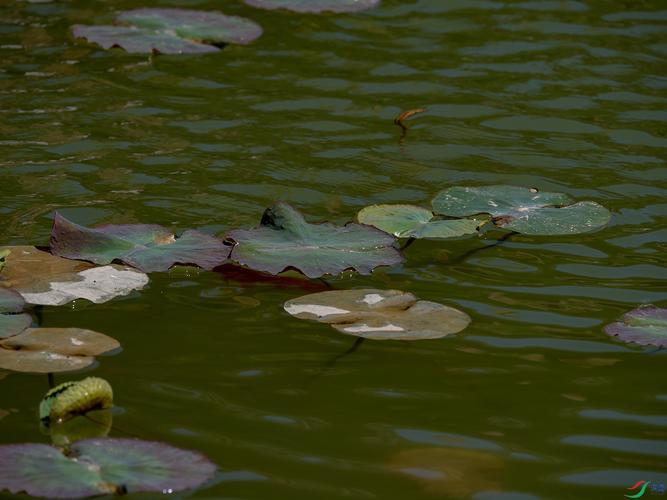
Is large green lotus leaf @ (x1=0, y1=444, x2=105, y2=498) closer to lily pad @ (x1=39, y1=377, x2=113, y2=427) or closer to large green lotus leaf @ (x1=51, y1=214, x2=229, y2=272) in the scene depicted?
lily pad @ (x1=39, y1=377, x2=113, y2=427)

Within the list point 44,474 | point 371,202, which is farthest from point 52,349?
point 371,202

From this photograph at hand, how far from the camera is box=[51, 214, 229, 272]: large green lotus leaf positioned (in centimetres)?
291

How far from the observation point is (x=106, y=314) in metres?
2.80

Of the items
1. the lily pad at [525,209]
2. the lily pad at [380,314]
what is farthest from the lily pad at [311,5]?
the lily pad at [380,314]

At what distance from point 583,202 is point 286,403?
138 centimetres

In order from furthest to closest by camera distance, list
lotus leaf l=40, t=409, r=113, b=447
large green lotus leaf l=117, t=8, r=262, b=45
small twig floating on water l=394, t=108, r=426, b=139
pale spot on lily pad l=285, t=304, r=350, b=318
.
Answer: large green lotus leaf l=117, t=8, r=262, b=45, small twig floating on water l=394, t=108, r=426, b=139, pale spot on lily pad l=285, t=304, r=350, b=318, lotus leaf l=40, t=409, r=113, b=447

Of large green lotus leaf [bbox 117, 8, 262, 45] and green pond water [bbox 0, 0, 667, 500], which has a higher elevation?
large green lotus leaf [bbox 117, 8, 262, 45]

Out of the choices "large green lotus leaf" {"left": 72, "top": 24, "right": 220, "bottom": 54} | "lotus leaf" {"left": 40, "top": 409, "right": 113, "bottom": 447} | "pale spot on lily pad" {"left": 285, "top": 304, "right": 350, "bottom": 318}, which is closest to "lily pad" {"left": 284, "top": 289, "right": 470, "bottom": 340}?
"pale spot on lily pad" {"left": 285, "top": 304, "right": 350, "bottom": 318}

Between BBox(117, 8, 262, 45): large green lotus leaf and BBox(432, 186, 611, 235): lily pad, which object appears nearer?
BBox(432, 186, 611, 235): lily pad

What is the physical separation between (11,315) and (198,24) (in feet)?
7.96

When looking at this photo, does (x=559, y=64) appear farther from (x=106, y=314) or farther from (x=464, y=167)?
(x=106, y=314)

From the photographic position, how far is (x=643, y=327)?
264 cm

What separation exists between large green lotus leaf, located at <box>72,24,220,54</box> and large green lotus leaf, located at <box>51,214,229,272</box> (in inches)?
64.3

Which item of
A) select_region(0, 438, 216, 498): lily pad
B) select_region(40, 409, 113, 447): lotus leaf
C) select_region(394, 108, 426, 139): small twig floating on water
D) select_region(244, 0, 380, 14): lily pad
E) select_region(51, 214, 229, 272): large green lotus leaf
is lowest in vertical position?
select_region(40, 409, 113, 447): lotus leaf
